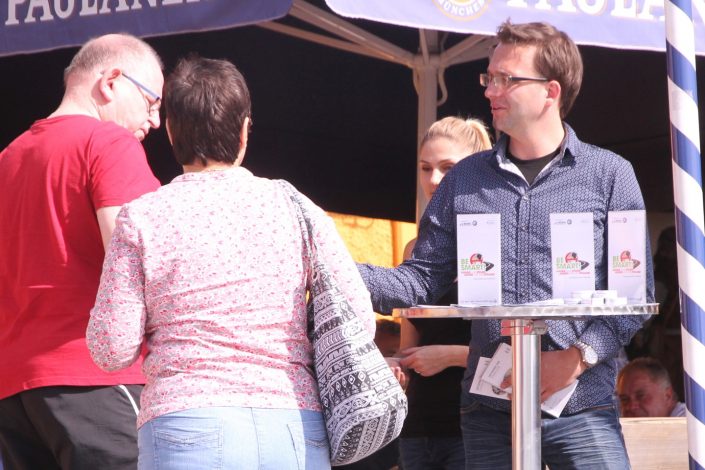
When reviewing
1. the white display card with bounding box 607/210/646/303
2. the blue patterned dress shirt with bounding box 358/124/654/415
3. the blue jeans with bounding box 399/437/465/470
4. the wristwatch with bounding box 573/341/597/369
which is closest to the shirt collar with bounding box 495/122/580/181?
the blue patterned dress shirt with bounding box 358/124/654/415

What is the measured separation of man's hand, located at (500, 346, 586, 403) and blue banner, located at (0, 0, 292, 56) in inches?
55.7

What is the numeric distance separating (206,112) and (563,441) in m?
1.15

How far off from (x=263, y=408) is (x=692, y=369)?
3.51 ft

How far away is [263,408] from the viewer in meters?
2.10

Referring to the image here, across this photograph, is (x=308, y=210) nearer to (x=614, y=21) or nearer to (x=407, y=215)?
(x=614, y=21)

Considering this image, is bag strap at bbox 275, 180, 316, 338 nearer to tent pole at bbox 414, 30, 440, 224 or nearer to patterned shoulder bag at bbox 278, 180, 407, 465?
patterned shoulder bag at bbox 278, 180, 407, 465

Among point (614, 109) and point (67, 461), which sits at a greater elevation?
point (614, 109)

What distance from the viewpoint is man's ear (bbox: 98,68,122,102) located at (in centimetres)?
279

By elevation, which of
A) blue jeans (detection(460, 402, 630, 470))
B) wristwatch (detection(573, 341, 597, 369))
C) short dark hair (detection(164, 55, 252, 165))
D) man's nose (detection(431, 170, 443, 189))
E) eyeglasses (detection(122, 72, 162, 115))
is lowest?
blue jeans (detection(460, 402, 630, 470))

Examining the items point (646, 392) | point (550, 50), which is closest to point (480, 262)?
point (550, 50)

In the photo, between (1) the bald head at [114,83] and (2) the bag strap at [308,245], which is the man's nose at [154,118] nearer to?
(1) the bald head at [114,83]

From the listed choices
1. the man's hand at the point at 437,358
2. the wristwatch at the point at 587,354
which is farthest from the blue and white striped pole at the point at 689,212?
the man's hand at the point at 437,358

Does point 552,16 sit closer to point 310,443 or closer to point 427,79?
point 427,79

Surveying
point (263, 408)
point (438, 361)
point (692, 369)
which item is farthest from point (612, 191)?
point (263, 408)
